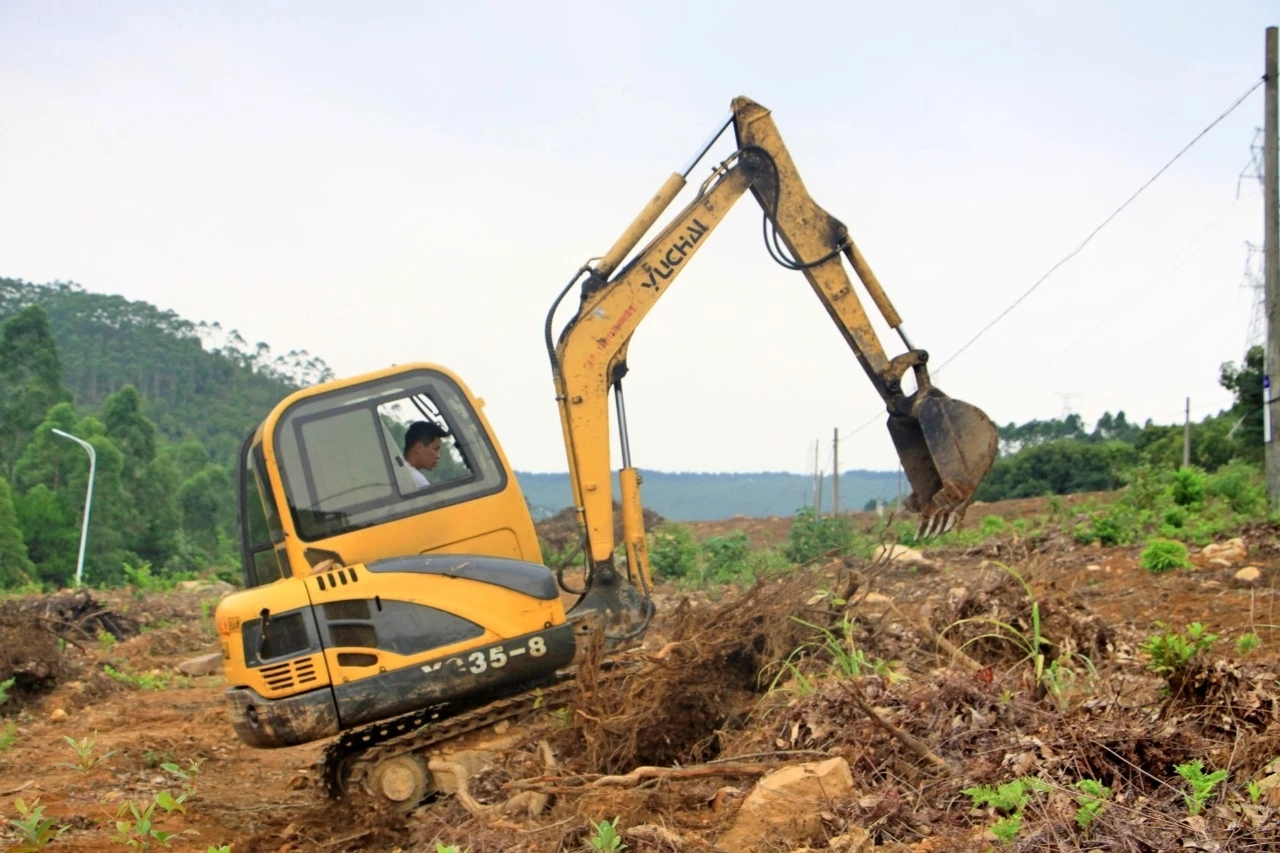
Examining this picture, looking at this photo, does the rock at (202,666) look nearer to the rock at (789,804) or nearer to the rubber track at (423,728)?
the rubber track at (423,728)

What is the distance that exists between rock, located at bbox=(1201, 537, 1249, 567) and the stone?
0.74 meters

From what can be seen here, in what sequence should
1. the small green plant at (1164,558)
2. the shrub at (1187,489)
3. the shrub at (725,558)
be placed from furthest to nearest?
the shrub at (725,558), the shrub at (1187,489), the small green plant at (1164,558)

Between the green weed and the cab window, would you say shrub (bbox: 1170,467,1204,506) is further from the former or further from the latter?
the green weed

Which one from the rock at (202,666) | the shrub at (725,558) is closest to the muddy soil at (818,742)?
the rock at (202,666)

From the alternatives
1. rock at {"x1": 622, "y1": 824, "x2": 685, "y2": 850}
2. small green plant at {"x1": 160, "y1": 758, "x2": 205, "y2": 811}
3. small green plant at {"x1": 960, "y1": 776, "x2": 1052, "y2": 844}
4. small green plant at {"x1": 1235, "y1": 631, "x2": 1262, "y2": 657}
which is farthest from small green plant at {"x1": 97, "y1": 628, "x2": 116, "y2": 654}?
small green plant at {"x1": 960, "y1": 776, "x2": 1052, "y2": 844}

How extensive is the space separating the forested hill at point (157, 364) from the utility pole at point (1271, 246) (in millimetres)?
47826

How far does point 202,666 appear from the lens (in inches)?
544

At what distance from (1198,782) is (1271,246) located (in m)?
13.9

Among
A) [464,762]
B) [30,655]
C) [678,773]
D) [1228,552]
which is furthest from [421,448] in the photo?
[1228,552]

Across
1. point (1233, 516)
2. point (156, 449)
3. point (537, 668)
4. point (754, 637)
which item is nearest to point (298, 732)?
point (537, 668)

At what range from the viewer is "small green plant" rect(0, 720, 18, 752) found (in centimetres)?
879

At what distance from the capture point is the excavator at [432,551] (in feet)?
22.0

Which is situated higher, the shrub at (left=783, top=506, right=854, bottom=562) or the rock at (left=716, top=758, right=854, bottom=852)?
the shrub at (left=783, top=506, right=854, bottom=562)

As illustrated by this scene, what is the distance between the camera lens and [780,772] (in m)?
5.12
